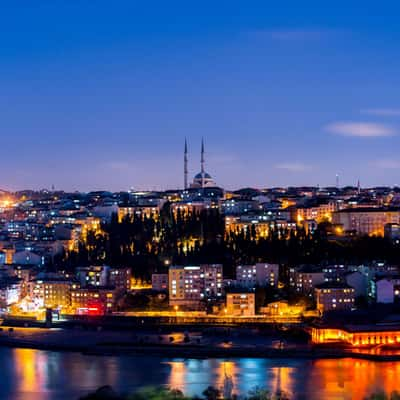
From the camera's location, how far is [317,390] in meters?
11.7

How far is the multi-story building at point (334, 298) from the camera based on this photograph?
52.9ft

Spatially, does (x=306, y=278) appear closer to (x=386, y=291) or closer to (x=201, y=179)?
(x=386, y=291)

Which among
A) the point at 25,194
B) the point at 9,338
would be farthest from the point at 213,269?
the point at 25,194

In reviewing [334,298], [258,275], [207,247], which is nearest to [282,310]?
[334,298]

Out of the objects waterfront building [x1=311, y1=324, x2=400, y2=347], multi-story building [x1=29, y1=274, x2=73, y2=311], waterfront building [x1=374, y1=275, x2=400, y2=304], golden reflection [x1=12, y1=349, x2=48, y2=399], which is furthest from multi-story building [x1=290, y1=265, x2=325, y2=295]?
golden reflection [x1=12, y1=349, x2=48, y2=399]

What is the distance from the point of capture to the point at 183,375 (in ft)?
41.4

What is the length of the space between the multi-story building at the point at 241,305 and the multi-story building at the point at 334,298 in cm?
89

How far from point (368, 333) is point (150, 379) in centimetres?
325

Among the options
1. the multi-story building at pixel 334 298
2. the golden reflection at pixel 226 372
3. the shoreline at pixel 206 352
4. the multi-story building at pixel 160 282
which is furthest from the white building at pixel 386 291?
the golden reflection at pixel 226 372

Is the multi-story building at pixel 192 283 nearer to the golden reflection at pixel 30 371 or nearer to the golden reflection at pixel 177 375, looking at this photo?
the golden reflection at pixel 30 371

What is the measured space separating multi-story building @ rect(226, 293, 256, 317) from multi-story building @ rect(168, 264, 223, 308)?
2.47 ft

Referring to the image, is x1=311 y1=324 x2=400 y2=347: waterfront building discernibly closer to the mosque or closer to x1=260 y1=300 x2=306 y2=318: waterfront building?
x1=260 y1=300 x2=306 y2=318: waterfront building

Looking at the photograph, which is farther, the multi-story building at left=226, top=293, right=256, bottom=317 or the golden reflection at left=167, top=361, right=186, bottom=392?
the multi-story building at left=226, top=293, right=256, bottom=317

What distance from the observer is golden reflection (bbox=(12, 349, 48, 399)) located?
39.1 feet
